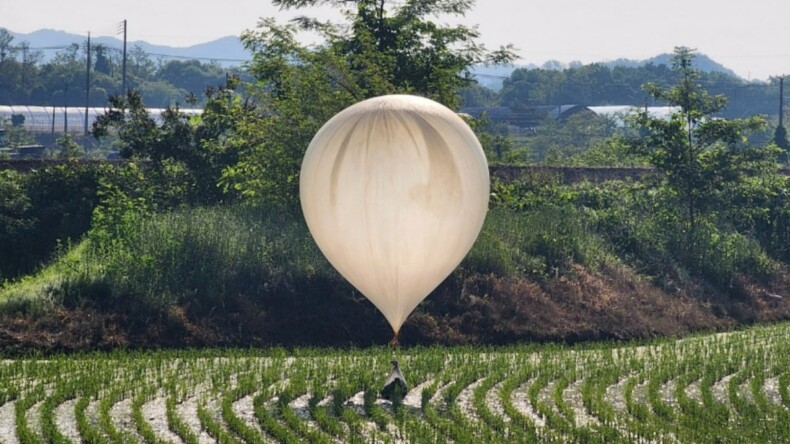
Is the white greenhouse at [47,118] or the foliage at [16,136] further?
the white greenhouse at [47,118]

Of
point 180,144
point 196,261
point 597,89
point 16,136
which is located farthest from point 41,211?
point 597,89

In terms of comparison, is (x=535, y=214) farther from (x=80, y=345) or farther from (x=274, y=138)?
(x=80, y=345)

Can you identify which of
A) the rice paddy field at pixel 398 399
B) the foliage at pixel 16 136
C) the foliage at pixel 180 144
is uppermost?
the foliage at pixel 180 144

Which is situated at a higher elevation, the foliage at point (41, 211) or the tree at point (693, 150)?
the tree at point (693, 150)

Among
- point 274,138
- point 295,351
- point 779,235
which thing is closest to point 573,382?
point 295,351

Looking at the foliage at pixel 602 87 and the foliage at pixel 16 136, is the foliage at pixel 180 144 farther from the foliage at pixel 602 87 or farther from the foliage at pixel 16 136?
the foliage at pixel 602 87

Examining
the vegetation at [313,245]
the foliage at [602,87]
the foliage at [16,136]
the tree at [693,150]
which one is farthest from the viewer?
the foliage at [602,87]

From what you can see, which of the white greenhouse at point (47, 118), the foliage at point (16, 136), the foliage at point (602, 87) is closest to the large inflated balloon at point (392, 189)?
the foliage at point (16, 136)
